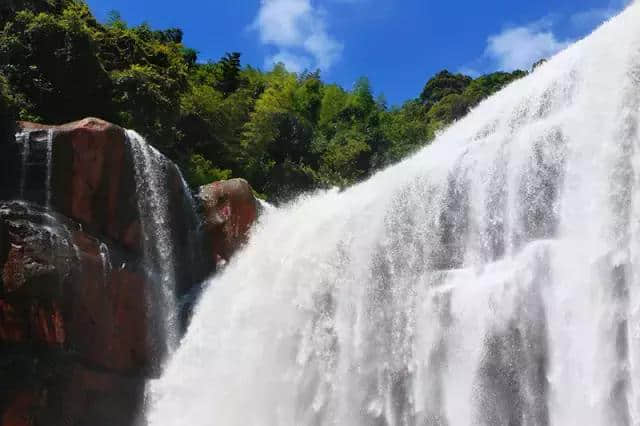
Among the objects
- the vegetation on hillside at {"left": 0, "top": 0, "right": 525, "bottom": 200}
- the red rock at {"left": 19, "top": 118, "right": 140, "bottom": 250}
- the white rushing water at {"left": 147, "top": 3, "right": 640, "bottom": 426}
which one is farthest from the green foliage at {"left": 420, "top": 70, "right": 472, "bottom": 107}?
the red rock at {"left": 19, "top": 118, "right": 140, "bottom": 250}

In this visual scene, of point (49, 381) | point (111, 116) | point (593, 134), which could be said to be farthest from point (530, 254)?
point (111, 116)

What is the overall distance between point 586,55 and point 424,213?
4.36 meters

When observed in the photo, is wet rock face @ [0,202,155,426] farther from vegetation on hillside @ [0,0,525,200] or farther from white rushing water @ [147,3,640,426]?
vegetation on hillside @ [0,0,525,200]

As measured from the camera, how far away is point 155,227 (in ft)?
51.9

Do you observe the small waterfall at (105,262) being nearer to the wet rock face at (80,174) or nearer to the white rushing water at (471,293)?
the wet rock face at (80,174)

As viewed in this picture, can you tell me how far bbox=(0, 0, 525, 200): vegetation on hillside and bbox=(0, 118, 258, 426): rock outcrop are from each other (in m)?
1.59

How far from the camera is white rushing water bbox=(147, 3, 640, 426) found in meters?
9.54

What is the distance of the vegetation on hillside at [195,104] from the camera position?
18.9m

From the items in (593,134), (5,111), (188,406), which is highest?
(5,111)

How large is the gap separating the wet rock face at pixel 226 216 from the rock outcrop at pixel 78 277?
2.28 feet

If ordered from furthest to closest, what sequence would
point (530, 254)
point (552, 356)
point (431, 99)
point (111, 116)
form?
1. point (431, 99)
2. point (111, 116)
3. point (530, 254)
4. point (552, 356)

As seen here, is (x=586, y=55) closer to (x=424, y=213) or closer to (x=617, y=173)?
(x=617, y=173)

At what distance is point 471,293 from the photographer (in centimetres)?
1108

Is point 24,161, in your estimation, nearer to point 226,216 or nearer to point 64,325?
point 64,325
